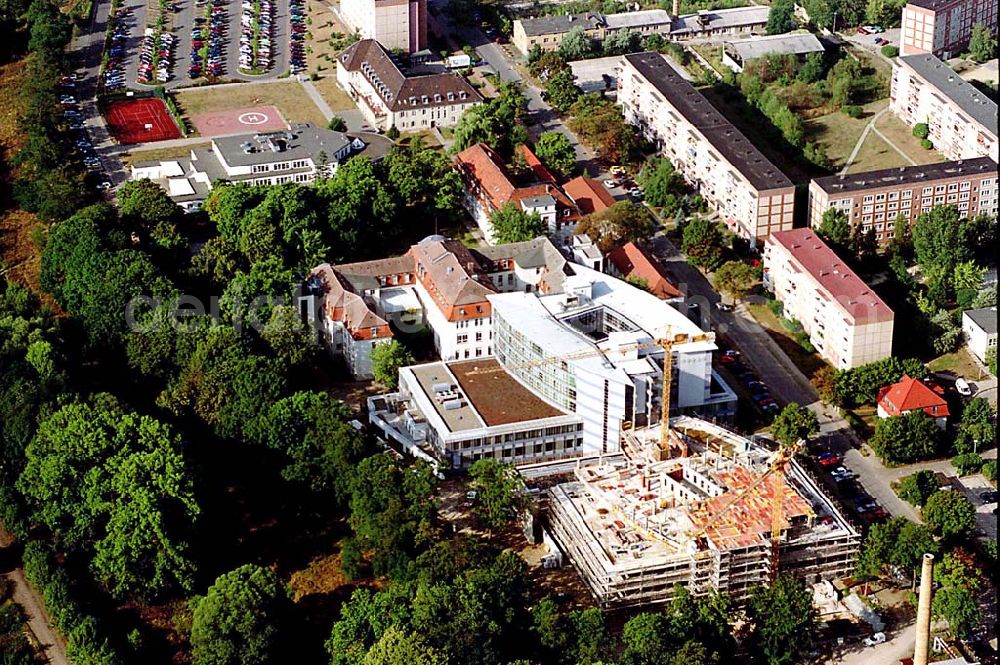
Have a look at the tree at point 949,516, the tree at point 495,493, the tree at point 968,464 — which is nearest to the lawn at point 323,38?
the tree at point 495,493

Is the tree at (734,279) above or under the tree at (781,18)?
under

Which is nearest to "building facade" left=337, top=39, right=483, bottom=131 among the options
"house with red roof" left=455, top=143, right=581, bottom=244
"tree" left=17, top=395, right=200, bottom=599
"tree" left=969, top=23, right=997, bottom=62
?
"house with red roof" left=455, top=143, right=581, bottom=244

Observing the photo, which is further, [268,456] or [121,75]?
[121,75]

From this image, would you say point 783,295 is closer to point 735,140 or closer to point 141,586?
point 735,140

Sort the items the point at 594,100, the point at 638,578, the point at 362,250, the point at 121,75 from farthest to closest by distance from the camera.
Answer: the point at 121,75, the point at 594,100, the point at 362,250, the point at 638,578

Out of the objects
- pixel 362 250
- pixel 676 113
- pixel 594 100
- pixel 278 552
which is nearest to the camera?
pixel 278 552

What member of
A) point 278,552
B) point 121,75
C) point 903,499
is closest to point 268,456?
point 278,552

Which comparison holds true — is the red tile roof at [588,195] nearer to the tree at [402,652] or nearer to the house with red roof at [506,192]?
the house with red roof at [506,192]
